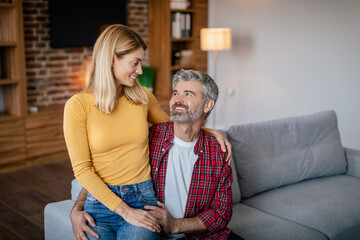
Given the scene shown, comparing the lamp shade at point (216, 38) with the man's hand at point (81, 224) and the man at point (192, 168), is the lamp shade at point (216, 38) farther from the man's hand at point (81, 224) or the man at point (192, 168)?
the man's hand at point (81, 224)

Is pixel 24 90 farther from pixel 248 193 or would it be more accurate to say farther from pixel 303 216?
pixel 303 216

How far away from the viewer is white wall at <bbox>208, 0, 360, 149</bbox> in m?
4.70

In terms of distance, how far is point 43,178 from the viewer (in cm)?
423

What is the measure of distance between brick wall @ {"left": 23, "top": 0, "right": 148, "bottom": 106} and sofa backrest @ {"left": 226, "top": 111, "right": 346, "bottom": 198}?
9.36 ft

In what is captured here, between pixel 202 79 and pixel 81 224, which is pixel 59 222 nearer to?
pixel 81 224

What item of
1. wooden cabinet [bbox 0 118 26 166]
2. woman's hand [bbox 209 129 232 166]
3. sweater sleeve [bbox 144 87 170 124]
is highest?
sweater sleeve [bbox 144 87 170 124]

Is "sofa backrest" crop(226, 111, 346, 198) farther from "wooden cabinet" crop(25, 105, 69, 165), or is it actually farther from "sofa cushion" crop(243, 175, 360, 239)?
"wooden cabinet" crop(25, 105, 69, 165)

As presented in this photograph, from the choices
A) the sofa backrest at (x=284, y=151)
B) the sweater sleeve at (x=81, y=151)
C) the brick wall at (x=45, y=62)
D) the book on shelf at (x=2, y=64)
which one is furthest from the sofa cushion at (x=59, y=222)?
the brick wall at (x=45, y=62)

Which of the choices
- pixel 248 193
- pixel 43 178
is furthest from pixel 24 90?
pixel 248 193

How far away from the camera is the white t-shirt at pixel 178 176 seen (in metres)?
1.98

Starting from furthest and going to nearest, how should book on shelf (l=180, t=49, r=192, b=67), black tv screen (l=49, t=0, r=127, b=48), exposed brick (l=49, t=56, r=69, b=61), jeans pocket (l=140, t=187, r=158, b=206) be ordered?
book on shelf (l=180, t=49, r=192, b=67)
exposed brick (l=49, t=56, r=69, b=61)
black tv screen (l=49, t=0, r=127, b=48)
jeans pocket (l=140, t=187, r=158, b=206)

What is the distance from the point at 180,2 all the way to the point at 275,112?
1804 millimetres

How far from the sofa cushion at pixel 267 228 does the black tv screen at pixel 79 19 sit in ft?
10.3

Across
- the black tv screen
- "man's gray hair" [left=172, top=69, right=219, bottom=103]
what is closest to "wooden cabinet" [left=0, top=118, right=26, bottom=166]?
the black tv screen
